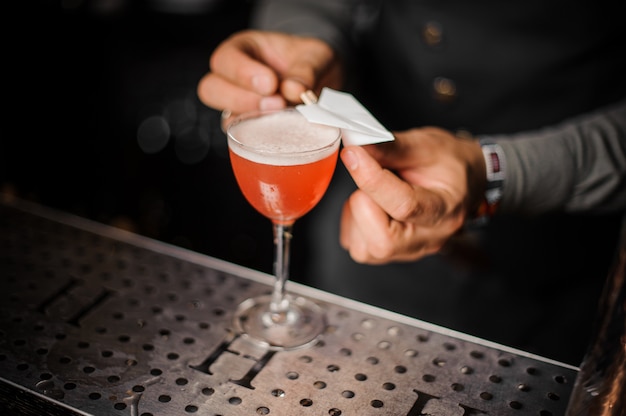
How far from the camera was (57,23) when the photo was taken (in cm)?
373

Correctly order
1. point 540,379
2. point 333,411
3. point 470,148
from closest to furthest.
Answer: point 333,411
point 540,379
point 470,148

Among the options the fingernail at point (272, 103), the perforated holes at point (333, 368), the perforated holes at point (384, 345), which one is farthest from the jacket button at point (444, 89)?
the perforated holes at point (333, 368)

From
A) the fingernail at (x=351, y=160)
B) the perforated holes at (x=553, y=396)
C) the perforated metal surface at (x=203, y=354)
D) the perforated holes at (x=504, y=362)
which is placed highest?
the fingernail at (x=351, y=160)

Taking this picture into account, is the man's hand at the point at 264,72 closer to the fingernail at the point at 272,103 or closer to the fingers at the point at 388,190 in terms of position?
the fingernail at the point at 272,103

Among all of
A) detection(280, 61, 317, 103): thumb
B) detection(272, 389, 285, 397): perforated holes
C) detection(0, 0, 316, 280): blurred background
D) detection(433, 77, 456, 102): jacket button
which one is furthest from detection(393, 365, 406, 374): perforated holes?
detection(0, 0, 316, 280): blurred background

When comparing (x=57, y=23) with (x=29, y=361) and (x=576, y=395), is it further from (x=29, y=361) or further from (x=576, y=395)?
(x=576, y=395)

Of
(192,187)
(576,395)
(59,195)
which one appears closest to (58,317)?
(576,395)

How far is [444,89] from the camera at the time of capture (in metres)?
2.25

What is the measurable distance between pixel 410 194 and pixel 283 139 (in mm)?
272

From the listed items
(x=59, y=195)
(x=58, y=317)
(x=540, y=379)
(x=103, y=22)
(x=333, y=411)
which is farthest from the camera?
(x=59, y=195)

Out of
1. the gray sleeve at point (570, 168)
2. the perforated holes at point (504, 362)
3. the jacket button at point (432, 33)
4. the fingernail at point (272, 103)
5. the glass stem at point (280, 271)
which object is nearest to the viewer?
the perforated holes at point (504, 362)

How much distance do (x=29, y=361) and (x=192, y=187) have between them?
2.58 metres

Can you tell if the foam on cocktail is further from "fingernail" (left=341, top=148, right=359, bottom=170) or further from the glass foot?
the glass foot

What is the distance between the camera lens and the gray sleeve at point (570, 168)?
1.69m
